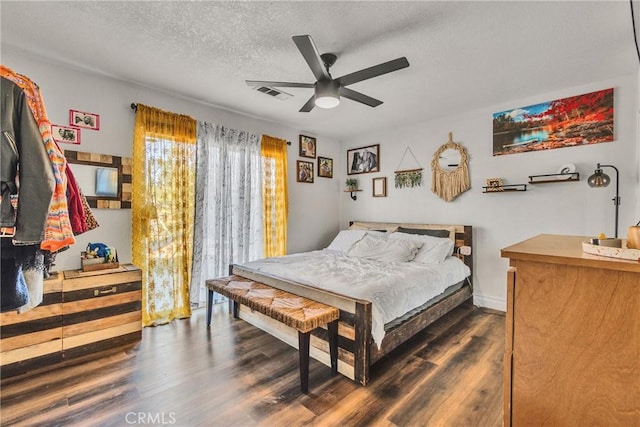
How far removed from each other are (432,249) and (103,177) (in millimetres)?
3518

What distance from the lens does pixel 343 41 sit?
2137 millimetres

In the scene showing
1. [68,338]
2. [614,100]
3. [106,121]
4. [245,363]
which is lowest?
[245,363]

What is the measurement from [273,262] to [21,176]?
240 centimetres

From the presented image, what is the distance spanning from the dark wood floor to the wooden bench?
0.74 ft

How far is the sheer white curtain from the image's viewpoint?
11.0ft

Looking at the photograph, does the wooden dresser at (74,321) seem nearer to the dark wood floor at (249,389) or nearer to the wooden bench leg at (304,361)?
the dark wood floor at (249,389)

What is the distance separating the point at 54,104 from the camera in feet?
8.28

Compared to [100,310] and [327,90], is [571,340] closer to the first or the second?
[327,90]

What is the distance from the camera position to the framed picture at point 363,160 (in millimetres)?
4621

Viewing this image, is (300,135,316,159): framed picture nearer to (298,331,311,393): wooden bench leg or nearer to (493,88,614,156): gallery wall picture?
(493,88,614,156): gallery wall picture

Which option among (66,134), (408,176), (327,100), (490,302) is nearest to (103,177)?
(66,134)

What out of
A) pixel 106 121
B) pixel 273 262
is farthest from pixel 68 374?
pixel 106 121

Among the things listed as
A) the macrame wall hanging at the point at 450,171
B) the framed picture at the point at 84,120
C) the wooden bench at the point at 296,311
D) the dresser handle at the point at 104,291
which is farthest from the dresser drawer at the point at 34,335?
the macrame wall hanging at the point at 450,171

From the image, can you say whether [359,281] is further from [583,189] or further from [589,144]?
[589,144]
